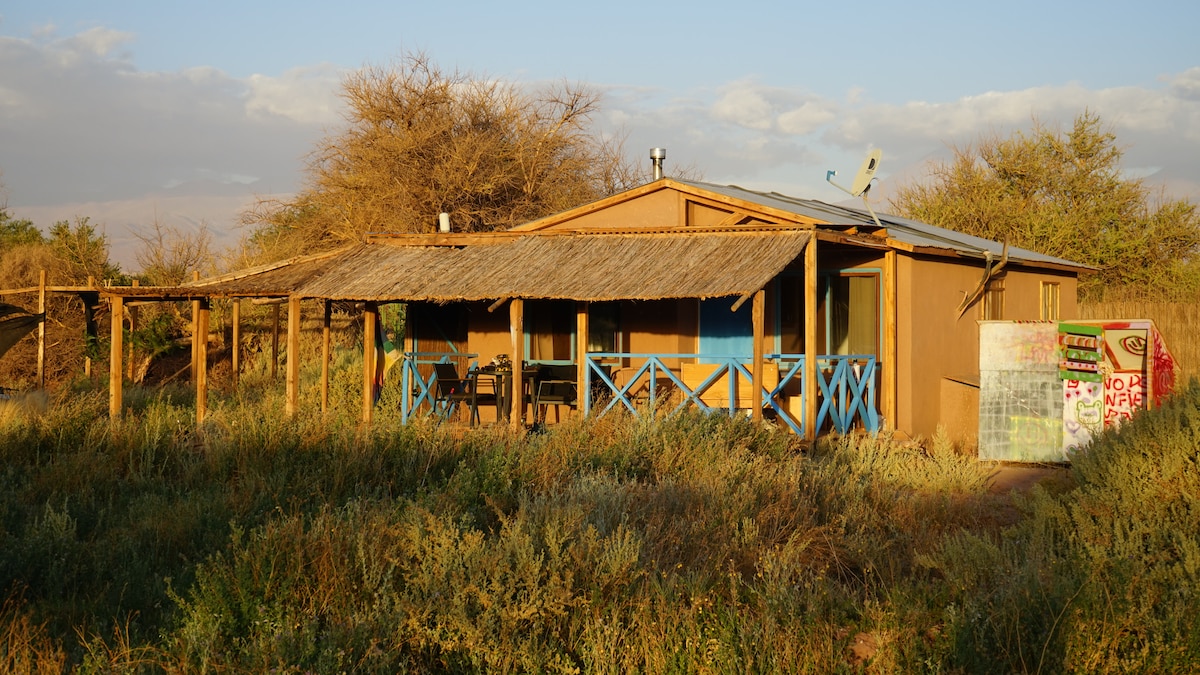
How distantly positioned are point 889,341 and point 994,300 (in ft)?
9.83

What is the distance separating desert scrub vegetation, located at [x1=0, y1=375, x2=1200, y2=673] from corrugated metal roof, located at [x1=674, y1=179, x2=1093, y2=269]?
4.26m

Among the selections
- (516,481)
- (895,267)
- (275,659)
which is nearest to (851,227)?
(895,267)

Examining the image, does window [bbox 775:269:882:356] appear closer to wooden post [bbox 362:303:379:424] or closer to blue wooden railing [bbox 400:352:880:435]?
blue wooden railing [bbox 400:352:880:435]

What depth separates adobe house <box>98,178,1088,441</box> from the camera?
479 inches

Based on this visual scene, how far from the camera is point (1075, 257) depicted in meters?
26.0

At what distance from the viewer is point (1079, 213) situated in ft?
86.8

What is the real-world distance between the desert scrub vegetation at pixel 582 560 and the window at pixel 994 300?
555cm

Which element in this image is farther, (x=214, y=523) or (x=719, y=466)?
(x=719, y=466)

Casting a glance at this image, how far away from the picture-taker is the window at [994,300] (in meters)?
15.1

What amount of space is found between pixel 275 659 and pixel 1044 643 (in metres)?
3.39


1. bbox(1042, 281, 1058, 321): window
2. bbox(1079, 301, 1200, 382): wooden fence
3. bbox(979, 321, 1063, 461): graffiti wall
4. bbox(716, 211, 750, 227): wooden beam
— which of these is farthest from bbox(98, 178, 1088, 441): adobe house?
bbox(1079, 301, 1200, 382): wooden fence

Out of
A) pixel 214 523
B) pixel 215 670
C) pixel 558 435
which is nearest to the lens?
pixel 215 670

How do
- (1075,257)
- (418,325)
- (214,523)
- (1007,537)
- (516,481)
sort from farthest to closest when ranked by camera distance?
(1075,257) → (418,325) → (516,481) → (214,523) → (1007,537)

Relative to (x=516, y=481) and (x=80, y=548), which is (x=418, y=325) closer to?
(x=516, y=481)
